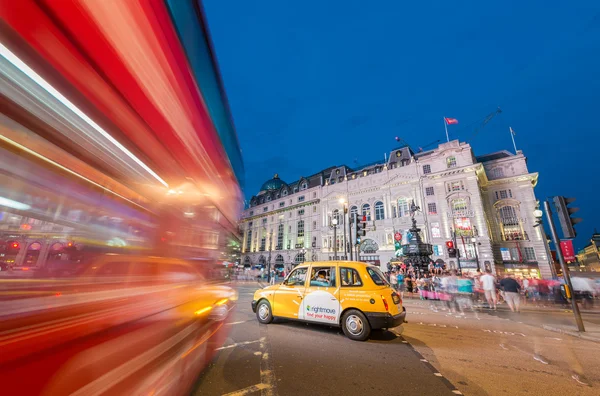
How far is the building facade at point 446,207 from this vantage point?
34.7 metres

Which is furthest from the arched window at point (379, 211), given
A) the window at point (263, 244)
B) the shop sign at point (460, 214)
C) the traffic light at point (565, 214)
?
the traffic light at point (565, 214)

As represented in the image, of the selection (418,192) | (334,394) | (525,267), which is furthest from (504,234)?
(334,394)

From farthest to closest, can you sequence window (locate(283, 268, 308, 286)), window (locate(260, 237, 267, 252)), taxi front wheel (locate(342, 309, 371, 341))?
window (locate(260, 237, 267, 252)), window (locate(283, 268, 308, 286)), taxi front wheel (locate(342, 309, 371, 341))

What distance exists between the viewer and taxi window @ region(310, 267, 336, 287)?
6492 mm

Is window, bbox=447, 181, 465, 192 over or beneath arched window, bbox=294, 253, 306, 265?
over

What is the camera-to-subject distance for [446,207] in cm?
3744

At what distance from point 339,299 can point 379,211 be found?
40622 millimetres

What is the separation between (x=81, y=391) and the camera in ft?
8.65

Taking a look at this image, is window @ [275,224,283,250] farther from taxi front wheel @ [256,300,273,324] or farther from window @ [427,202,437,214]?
taxi front wheel @ [256,300,273,324]

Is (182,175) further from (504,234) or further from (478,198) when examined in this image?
(504,234)

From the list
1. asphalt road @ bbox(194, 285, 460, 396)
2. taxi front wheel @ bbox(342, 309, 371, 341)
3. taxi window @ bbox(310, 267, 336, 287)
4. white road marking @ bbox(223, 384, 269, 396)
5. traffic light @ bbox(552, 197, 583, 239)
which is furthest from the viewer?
traffic light @ bbox(552, 197, 583, 239)

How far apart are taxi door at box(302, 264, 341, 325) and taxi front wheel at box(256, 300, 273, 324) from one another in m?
1.28

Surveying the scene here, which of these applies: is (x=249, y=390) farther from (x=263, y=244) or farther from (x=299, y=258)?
(x=263, y=244)

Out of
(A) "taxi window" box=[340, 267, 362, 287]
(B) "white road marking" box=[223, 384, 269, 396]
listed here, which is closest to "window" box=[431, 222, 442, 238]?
(A) "taxi window" box=[340, 267, 362, 287]
